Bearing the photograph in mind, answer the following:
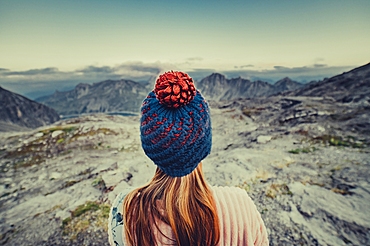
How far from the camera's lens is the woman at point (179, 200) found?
166 centimetres

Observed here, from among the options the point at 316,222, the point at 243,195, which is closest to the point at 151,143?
the point at 243,195

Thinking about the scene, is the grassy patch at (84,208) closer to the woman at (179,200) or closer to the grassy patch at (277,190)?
the woman at (179,200)

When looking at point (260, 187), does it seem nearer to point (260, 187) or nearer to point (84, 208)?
point (260, 187)

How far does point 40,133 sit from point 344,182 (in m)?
31.5

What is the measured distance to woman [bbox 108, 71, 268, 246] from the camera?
166 centimetres

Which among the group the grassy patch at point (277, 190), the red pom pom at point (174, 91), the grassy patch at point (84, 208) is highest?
the red pom pom at point (174, 91)

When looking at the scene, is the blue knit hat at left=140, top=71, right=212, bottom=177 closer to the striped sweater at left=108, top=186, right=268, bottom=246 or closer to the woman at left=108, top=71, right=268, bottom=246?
the woman at left=108, top=71, right=268, bottom=246

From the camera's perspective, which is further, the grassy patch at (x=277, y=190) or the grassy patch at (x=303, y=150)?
the grassy patch at (x=303, y=150)

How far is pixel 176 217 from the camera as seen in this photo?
1653mm

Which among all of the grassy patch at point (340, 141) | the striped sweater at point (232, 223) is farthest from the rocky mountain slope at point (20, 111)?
the grassy patch at point (340, 141)

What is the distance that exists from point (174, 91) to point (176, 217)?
4.55 feet

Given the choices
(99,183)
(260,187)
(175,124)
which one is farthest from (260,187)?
(99,183)

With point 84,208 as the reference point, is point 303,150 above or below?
above

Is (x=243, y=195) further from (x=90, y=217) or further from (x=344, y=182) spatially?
(x=344, y=182)
